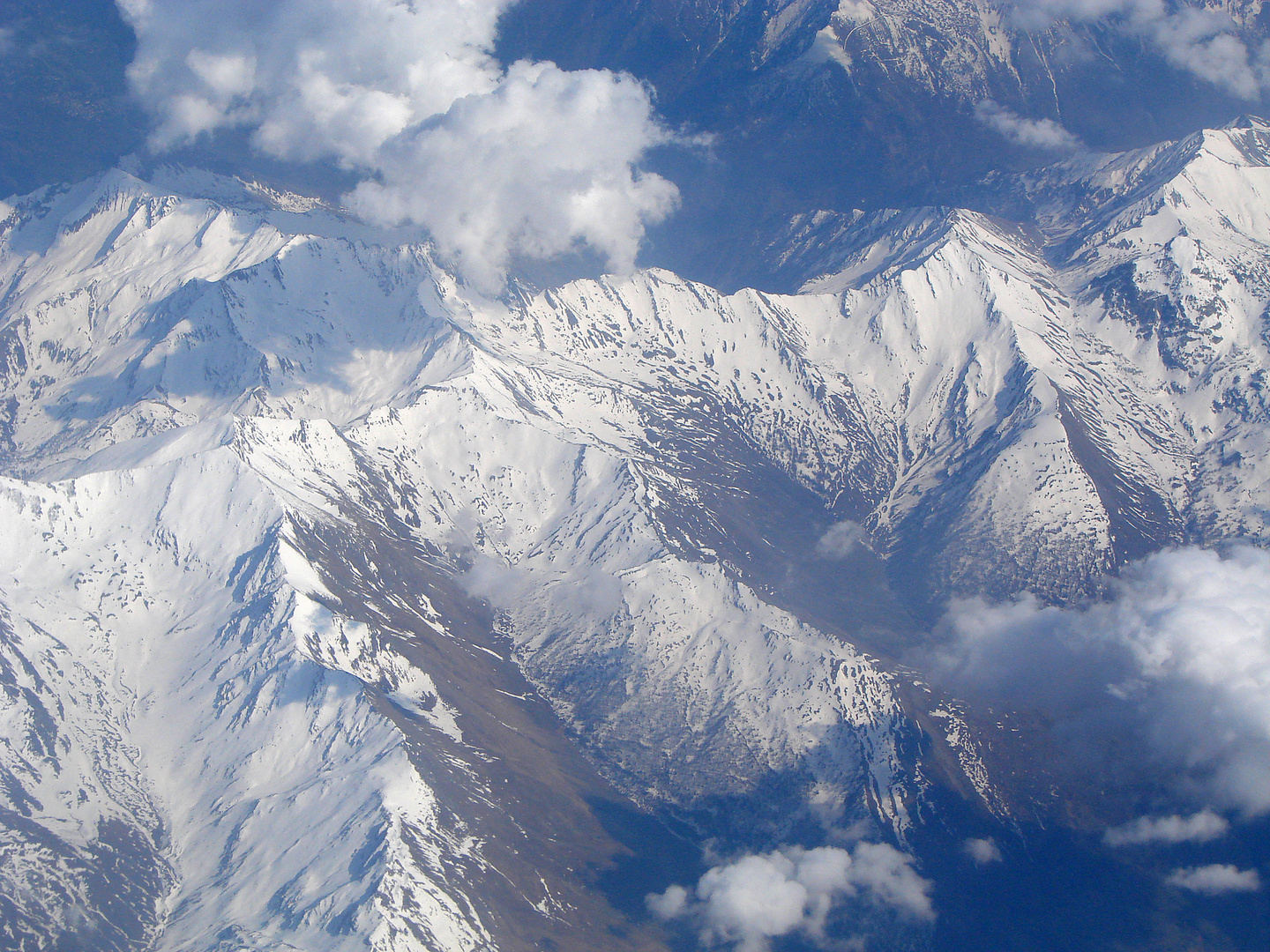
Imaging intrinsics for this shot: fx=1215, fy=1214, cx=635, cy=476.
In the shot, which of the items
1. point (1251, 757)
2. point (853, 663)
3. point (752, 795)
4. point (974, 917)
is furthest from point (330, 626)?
point (1251, 757)

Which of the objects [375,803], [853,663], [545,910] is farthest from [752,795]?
[375,803]

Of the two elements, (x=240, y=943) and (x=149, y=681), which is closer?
(x=240, y=943)

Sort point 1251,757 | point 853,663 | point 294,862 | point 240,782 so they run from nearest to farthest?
point 294,862, point 240,782, point 1251,757, point 853,663

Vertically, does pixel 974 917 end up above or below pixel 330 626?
below

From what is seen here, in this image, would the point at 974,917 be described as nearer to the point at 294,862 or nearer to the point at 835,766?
the point at 835,766

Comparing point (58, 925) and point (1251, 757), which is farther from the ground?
point (1251, 757)

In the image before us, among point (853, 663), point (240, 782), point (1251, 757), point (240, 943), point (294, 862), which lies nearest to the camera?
point (240, 943)

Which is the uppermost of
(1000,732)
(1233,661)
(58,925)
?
(1233,661)

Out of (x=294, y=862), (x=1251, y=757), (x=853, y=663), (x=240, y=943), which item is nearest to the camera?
(x=240, y=943)

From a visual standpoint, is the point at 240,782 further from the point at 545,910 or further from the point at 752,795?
the point at 752,795
